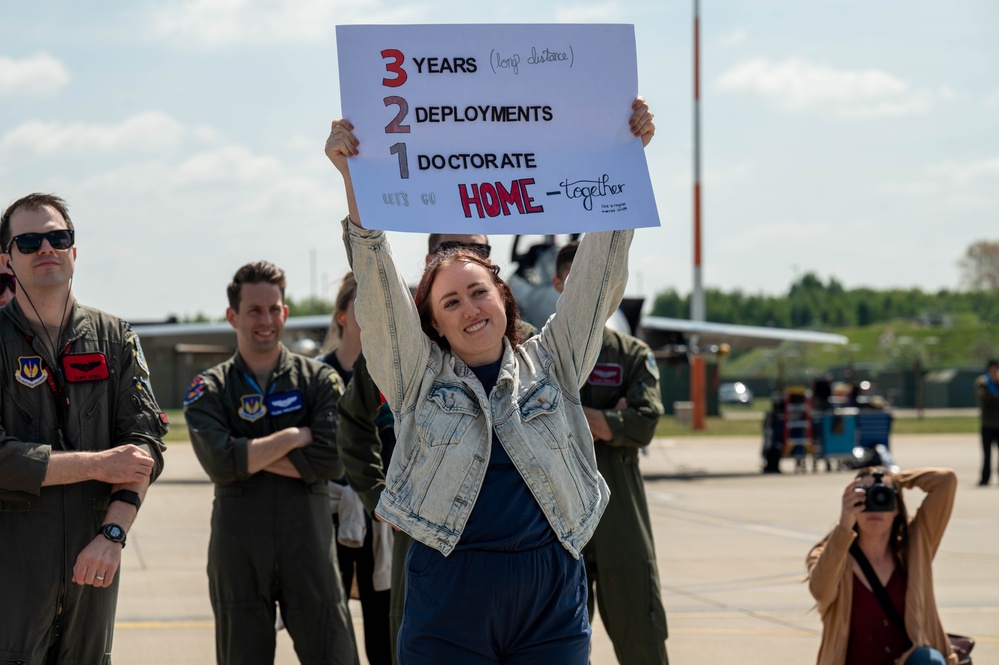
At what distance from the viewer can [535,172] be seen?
3160mm

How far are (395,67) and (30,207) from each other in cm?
128

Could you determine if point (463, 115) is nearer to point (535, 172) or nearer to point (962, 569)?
point (535, 172)

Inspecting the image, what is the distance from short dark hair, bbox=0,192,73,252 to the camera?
11.6ft

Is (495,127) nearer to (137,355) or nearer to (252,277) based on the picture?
(137,355)

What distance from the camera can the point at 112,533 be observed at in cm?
336

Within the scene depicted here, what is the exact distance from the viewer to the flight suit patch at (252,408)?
4.68 m

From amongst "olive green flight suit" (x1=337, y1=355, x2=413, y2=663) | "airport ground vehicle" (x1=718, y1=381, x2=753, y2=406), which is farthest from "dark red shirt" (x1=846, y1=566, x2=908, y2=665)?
"airport ground vehicle" (x1=718, y1=381, x2=753, y2=406)

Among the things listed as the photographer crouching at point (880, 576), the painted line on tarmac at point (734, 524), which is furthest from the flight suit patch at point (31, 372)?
the painted line on tarmac at point (734, 524)

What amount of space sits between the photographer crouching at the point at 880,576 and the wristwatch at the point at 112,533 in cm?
271

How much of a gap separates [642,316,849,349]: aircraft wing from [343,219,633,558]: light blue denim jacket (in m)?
20.6

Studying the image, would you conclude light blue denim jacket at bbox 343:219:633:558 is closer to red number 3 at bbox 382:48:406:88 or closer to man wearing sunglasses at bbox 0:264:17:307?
red number 3 at bbox 382:48:406:88

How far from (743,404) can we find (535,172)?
79070mm

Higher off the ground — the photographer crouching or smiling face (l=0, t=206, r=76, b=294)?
smiling face (l=0, t=206, r=76, b=294)

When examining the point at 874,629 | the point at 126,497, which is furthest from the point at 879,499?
the point at 126,497
